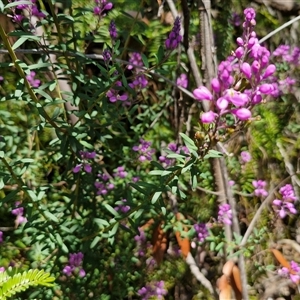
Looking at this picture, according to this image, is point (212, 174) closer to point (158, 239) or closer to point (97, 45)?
point (158, 239)

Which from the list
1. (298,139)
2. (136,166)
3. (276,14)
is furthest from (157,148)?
(276,14)

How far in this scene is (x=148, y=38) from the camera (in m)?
3.29

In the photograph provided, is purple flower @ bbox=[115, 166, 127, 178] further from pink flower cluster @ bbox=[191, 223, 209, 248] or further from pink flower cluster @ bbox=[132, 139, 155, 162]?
pink flower cluster @ bbox=[191, 223, 209, 248]

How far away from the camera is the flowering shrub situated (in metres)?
1.82

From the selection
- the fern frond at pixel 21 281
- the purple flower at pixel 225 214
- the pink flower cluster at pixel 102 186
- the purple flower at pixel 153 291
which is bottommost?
the purple flower at pixel 153 291

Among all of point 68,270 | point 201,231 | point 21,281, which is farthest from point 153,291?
point 21,281

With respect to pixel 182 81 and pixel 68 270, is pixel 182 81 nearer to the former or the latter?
pixel 182 81

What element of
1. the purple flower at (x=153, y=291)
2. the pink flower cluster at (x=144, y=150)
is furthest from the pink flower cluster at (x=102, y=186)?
the purple flower at (x=153, y=291)

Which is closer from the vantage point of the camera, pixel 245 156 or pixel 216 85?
pixel 216 85

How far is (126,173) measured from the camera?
2617 mm

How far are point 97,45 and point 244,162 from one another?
158 centimetres

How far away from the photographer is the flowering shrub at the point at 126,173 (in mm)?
1824

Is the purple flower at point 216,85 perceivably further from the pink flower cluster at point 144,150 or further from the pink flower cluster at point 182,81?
the pink flower cluster at point 182,81

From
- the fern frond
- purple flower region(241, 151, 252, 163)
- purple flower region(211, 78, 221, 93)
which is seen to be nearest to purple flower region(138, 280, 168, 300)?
purple flower region(241, 151, 252, 163)
